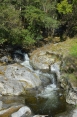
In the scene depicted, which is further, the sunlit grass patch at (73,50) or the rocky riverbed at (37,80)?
the sunlit grass patch at (73,50)

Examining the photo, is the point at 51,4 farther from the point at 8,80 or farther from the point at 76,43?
the point at 8,80

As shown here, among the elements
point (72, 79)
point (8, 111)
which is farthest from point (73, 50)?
point (8, 111)

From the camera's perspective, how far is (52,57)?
39.0 m

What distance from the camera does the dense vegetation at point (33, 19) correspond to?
38375 millimetres

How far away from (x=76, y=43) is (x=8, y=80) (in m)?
15.5

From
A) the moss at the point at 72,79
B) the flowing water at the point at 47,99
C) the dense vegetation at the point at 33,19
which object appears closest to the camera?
the flowing water at the point at 47,99

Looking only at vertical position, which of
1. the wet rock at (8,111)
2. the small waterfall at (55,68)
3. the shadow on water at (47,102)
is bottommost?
the shadow on water at (47,102)

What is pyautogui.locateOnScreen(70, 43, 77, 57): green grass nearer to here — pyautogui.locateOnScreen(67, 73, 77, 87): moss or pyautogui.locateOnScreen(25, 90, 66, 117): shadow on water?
pyautogui.locateOnScreen(67, 73, 77, 87): moss

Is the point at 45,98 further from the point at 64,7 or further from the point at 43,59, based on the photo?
the point at 64,7

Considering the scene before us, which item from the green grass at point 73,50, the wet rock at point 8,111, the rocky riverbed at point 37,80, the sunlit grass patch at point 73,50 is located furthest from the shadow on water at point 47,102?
the sunlit grass patch at point 73,50

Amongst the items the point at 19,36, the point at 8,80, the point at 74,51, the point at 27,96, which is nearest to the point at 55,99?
the point at 27,96

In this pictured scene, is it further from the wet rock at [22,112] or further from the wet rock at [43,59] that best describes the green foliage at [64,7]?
the wet rock at [22,112]

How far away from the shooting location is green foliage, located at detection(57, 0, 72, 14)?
4349cm

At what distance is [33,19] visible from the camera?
41.6m
